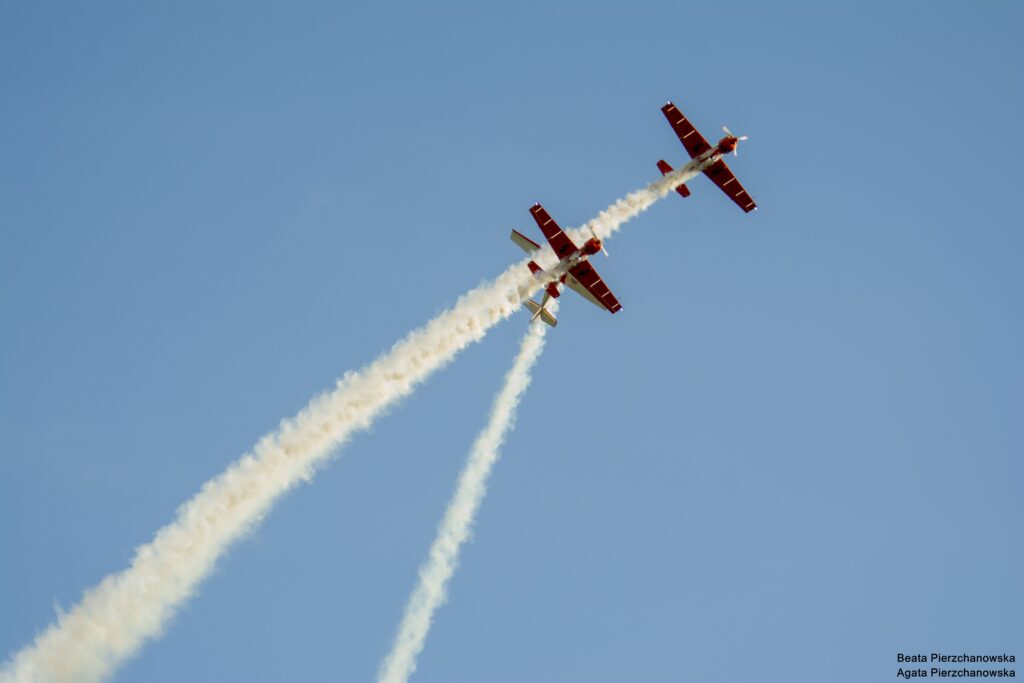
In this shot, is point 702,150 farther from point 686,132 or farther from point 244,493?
point 244,493

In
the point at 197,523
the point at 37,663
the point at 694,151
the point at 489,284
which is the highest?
the point at 694,151

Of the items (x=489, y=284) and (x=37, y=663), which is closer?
(x=37, y=663)

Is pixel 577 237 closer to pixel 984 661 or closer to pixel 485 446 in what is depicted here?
pixel 485 446

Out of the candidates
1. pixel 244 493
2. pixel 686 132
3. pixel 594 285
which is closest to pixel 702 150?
pixel 686 132

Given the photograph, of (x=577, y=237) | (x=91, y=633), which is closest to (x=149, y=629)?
(x=91, y=633)

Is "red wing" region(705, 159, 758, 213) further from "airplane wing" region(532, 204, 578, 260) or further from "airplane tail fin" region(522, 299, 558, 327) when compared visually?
"airplane tail fin" region(522, 299, 558, 327)

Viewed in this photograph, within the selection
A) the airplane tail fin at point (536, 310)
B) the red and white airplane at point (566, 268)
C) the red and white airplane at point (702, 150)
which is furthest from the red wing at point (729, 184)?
the airplane tail fin at point (536, 310)

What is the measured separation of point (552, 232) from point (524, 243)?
1889mm

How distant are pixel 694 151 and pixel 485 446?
58.5ft

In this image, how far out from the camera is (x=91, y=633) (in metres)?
59.8

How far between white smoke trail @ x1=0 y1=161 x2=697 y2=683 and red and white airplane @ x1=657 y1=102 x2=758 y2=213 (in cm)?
96

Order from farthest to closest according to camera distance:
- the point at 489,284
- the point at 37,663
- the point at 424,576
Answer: the point at 489,284 < the point at 424,576 < the point at 37,663

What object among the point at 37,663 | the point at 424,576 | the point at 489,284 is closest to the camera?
the point at 37,663

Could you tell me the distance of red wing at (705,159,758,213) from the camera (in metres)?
68.1
